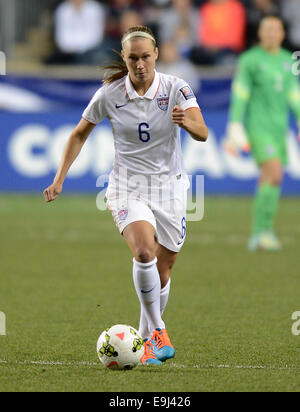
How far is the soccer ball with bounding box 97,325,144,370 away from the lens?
5.64m

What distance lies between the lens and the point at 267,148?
39.0 feet

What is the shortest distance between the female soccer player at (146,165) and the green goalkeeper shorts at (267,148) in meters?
5.61

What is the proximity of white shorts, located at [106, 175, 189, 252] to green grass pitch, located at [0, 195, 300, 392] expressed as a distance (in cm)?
76

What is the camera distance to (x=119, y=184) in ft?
20.5

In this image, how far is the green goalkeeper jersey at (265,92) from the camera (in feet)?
39.0

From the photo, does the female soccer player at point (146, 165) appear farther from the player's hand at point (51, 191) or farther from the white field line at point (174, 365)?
the white field line at point (174, 365)

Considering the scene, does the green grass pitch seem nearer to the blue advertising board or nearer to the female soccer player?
the female soccer player

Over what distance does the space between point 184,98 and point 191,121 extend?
311mm

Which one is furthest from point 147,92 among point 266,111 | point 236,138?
point 266,111

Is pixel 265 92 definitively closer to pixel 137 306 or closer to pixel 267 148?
pixel 267 148

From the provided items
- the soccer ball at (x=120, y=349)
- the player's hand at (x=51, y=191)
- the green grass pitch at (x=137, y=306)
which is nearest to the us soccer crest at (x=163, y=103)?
the player's hand at (x=51, y=191)
